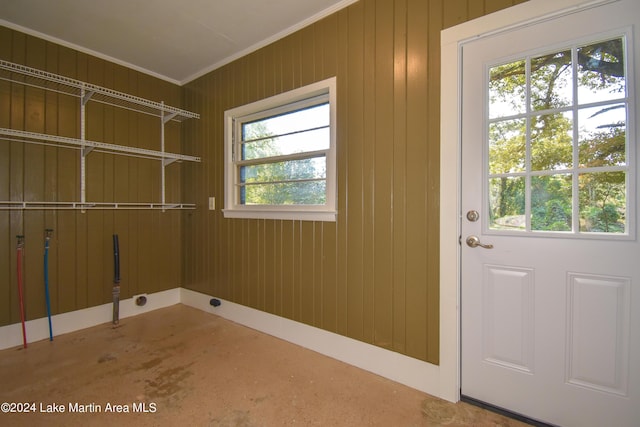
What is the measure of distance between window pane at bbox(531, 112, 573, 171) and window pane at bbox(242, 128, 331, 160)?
1229 mm

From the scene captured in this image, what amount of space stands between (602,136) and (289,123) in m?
1.98

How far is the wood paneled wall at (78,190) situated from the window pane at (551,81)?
10.7 ft

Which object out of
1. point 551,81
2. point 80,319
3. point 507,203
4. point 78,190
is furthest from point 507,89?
point 80,319

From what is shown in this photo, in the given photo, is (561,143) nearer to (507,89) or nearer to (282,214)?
(507,89)

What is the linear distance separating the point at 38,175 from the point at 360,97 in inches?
105

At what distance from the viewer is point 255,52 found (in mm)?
2572

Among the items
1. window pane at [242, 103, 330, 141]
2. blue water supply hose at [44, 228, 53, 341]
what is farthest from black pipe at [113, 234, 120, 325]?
window pane at [242, 103, 330, 141]

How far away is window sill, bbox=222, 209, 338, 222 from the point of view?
2.10 metres

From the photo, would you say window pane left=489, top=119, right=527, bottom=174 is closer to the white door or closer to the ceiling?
the white door

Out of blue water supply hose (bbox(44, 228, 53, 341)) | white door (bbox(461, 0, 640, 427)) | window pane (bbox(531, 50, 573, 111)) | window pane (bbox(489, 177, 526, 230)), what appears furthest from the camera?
blue water supply hose (bbox(44, 228, 53, 341))

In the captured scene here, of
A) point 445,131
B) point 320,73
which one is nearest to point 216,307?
point 320,73

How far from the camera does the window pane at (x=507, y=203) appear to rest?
1.48 metres

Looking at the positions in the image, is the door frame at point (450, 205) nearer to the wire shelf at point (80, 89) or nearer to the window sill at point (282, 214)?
the window sill at point (282, 214)

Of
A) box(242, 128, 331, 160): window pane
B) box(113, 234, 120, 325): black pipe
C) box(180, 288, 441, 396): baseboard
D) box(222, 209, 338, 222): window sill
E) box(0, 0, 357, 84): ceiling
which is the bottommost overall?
box(180, 288, 441, 396): baseboard
